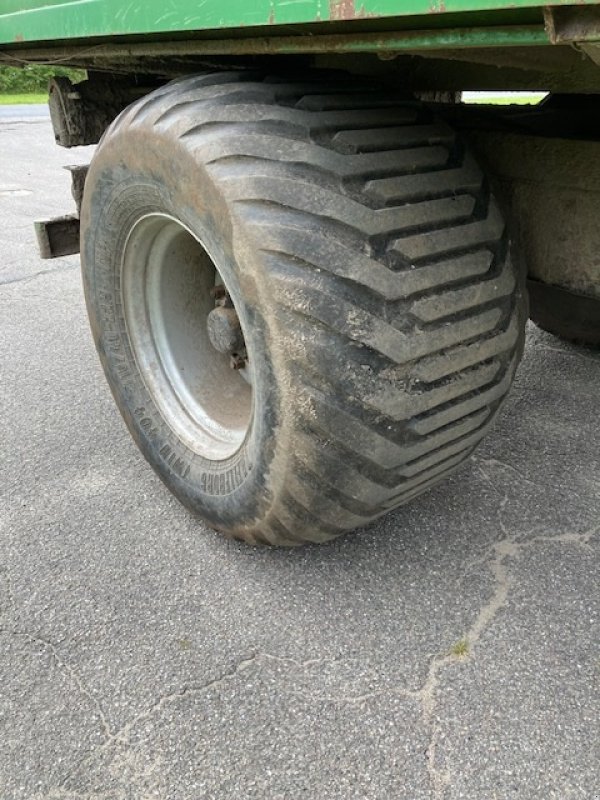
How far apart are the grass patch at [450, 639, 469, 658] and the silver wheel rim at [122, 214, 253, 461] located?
2.71 feet

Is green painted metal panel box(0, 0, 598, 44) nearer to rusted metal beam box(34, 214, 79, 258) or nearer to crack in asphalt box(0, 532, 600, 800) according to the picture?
rusted metal beam box(34, 214, 79, 258)

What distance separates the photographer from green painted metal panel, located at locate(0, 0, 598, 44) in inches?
41.1

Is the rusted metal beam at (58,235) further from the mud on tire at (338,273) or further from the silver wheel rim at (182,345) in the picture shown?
the mud on tire at (338,273)

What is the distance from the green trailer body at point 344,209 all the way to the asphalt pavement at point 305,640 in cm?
24

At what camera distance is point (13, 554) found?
2.24 meters

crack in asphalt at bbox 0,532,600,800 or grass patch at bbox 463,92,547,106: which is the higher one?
grass patch at bbox 463,92,547,106

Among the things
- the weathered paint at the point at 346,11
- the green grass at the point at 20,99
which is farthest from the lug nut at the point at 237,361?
the green grass at the point at 20,99

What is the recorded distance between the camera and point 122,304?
234 cm


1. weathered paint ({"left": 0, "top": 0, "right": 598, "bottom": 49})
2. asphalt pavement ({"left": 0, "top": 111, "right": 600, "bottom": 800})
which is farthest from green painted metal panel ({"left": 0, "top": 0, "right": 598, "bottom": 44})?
asphalt pavement ({"left": 0, "top": 111, "right": 600, "bottom": 800})

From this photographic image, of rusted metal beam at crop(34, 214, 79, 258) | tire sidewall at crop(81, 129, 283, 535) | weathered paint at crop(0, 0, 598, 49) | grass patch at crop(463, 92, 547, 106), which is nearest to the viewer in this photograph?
weathered paint at crop(0, 0, 598, 49)

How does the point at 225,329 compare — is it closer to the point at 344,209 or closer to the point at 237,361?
the point at 237,361

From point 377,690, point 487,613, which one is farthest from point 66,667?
point 487,613

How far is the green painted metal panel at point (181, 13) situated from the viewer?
1044 mm

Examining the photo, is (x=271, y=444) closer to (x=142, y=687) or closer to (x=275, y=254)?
(x=275, y=254)
